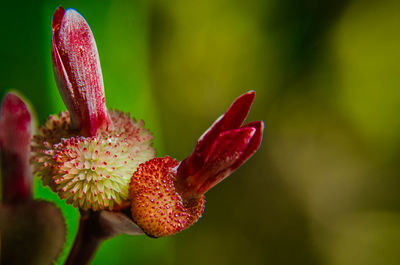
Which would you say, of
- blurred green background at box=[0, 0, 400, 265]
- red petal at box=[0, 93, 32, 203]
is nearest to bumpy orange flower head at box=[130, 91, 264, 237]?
red petal at box=[0, 93, 32, 203]

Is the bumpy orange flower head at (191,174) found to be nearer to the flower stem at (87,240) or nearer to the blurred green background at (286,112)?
the flower stem at (87,240)

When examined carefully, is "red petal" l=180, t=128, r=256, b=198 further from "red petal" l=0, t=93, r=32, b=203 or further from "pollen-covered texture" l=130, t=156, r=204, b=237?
"red petal" l=0, t=93, r=32, b=203

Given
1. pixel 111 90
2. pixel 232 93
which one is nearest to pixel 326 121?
pixel 232 93

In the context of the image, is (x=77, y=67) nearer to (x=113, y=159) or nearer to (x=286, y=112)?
(x=113, y=159)

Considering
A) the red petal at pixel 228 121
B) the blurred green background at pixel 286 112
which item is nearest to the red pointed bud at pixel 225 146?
the red petal at pixel 228 121

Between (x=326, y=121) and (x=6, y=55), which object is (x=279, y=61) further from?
(x=6, y=55)
